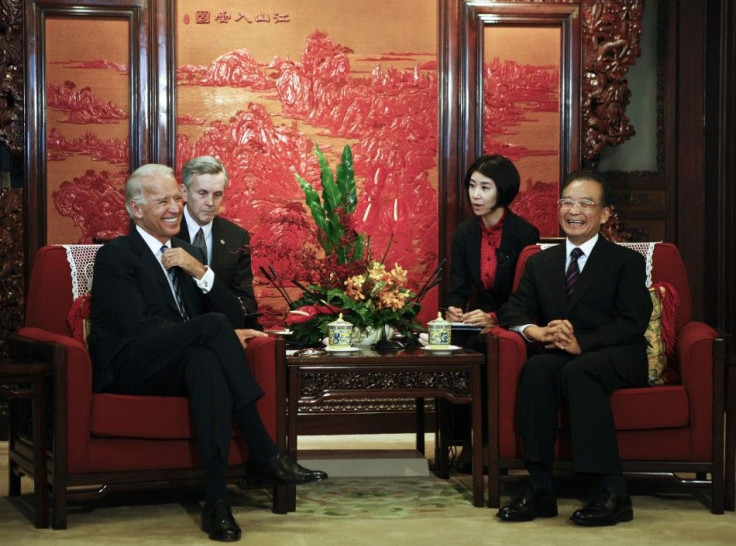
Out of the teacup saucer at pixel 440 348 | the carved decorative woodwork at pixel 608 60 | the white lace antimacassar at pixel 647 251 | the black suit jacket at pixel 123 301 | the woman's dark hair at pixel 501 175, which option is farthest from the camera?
the carved decorative woodwork at pixel 608 60

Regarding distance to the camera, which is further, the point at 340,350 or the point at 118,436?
the point at 340,350

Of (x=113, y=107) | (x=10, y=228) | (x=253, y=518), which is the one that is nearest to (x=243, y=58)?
(x=113, y=107)

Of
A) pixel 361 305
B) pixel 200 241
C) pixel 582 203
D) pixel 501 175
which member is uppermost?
pixel 501 175

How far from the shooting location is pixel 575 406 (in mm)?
3418

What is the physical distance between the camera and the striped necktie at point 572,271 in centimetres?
377

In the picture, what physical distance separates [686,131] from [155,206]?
3262 mm

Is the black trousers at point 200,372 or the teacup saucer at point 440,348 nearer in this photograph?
the black trousers at point 200,372

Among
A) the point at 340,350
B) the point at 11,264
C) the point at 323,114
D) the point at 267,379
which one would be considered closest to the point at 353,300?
the point at 340,350

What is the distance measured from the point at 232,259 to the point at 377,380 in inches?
36.7

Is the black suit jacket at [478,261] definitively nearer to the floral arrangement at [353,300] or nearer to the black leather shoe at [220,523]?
the floral arrangement at [353,300]

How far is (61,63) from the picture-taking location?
4.91m

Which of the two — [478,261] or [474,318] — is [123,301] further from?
[478,261]

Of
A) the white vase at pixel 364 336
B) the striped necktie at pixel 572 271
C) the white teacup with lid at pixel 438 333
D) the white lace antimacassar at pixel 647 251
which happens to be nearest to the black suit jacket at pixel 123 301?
the white vase at pixel 364 336

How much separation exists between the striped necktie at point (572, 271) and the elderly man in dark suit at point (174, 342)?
1.07 meters
